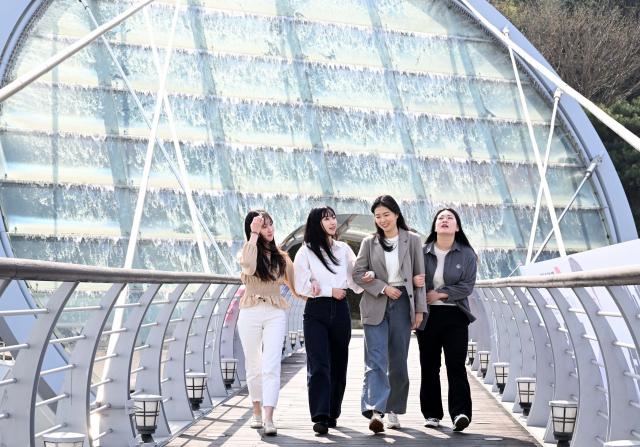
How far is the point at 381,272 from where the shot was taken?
6109 mm

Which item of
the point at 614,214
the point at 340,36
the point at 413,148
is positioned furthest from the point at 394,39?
the point at 614,214

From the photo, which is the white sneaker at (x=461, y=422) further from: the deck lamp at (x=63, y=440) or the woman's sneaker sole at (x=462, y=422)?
the deck lamp at (x=63, y=440)

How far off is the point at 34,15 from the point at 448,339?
2167 cm

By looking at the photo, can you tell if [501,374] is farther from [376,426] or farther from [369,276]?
[369,276]

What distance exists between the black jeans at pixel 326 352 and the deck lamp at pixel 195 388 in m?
1.20

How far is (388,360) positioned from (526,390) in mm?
1196

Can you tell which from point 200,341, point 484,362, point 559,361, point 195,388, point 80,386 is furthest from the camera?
point 484,362

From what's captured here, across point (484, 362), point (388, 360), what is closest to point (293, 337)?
point (484, 362)

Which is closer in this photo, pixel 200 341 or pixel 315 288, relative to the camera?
pixel 315 288

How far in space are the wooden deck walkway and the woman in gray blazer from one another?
274 millimetres

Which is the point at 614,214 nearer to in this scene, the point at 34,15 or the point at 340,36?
the point at 340,36

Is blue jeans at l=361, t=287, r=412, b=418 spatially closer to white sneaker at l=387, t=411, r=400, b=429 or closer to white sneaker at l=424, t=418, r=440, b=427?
white sneaker at l=387, t=411, r=400, b=429

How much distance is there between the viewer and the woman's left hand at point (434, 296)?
6055 mm

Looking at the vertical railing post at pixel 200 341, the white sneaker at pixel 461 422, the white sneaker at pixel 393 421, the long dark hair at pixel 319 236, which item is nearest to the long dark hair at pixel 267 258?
the long dark hair at pixel 319 236
